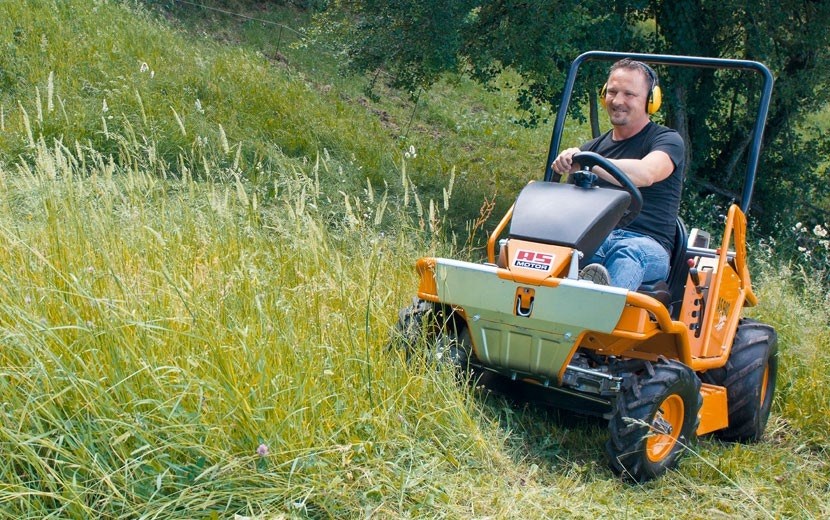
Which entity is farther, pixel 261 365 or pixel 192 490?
pixel 261 365

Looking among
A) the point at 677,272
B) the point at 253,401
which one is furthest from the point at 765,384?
the point at 253,401

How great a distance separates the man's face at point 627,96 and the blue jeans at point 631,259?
22.8 inches

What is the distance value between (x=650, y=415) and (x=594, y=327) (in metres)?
0.45


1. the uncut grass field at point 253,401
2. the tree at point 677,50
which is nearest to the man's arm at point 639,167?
the uncut grass field at point 253,401

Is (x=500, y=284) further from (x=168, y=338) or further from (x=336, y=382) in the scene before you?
(x=168, y=338)

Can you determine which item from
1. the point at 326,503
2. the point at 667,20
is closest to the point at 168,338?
the point at 326,503

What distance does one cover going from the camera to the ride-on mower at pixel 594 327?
3.88m

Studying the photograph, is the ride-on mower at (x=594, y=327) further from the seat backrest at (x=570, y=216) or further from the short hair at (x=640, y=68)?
the short hair at (x=640, y=68)

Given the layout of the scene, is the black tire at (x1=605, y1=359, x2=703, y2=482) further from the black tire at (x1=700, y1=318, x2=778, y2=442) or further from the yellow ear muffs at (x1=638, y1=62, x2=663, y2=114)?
the yellow ear muffs at (x1=638, y1=62, x2=663, y2=114)

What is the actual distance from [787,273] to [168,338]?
5.00m

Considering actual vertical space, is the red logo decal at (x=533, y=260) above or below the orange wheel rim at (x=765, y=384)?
above

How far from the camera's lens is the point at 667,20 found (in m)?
9.32

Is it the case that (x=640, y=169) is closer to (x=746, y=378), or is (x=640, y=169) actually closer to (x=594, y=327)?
(x=594, y=327)

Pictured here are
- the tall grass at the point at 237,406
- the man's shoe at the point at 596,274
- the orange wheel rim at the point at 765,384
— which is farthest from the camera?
the orange wheel rim at the point at 765,384
